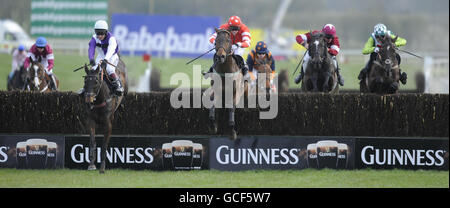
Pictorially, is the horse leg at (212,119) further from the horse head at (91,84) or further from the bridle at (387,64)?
the bridle at (387,64)

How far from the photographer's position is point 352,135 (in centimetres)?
1152

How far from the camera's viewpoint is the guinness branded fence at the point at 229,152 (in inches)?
425

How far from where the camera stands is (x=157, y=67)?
111ft

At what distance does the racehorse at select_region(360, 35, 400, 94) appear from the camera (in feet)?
42.2

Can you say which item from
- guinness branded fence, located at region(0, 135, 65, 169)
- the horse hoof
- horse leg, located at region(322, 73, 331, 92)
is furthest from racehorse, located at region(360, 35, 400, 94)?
guinness branded fence, located at region(0, 135, 65, 169)

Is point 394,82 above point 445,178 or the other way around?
above

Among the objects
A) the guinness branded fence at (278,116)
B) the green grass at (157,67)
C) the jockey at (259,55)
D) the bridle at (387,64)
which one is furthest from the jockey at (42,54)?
the green grass at (157,67)

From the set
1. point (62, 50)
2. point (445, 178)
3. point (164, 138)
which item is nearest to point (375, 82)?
point (445, 178)

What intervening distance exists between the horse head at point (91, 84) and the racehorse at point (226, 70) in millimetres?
1743

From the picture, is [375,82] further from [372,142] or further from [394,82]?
[372,142]

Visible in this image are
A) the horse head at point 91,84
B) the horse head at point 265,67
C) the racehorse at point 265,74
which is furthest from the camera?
the horse head at point 265,67

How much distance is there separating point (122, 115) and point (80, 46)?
24888 mm

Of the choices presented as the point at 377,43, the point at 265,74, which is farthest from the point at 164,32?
the point at 377,43

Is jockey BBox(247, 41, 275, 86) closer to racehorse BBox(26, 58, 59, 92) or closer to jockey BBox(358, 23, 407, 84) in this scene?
jockey BBox(358, 23, 407, 84)
